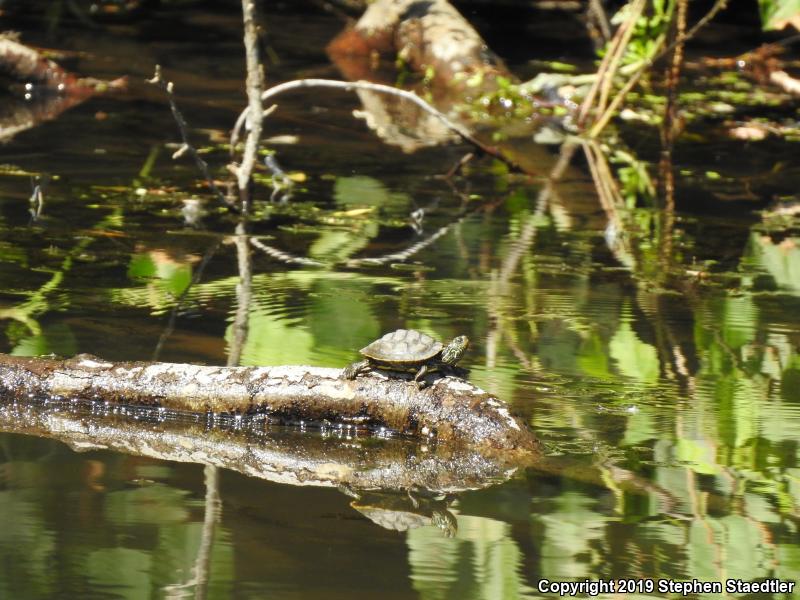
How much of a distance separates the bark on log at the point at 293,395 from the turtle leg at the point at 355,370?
20 mm

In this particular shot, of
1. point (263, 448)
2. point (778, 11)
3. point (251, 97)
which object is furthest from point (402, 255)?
point (778, 11)

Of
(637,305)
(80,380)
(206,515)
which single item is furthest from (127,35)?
(206,515)

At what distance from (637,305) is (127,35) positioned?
8.91 metres

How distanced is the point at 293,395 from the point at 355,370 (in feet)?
0.66

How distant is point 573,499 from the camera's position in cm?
350

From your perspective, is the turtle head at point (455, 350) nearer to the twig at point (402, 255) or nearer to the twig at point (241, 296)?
the twig at point (241, 296)

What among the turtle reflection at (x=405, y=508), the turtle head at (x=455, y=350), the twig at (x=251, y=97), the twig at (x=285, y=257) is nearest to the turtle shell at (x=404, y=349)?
the turtle head at (x=455, y=350)

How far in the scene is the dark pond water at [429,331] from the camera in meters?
3.14

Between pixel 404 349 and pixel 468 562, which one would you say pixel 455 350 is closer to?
pixel 404 349

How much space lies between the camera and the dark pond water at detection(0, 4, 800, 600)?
10.3 feet

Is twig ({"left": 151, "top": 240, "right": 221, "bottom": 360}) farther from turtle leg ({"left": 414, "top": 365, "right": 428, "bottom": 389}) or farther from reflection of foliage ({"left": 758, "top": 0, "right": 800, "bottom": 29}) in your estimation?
reflection of foliage ({"left": 758, "top": 0, "right": 800, "bottom": 29})

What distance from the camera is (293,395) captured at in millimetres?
3873

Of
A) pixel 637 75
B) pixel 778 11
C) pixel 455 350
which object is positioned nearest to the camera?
pixel 455 350

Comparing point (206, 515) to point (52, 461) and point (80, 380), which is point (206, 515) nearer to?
point (52, 461)
